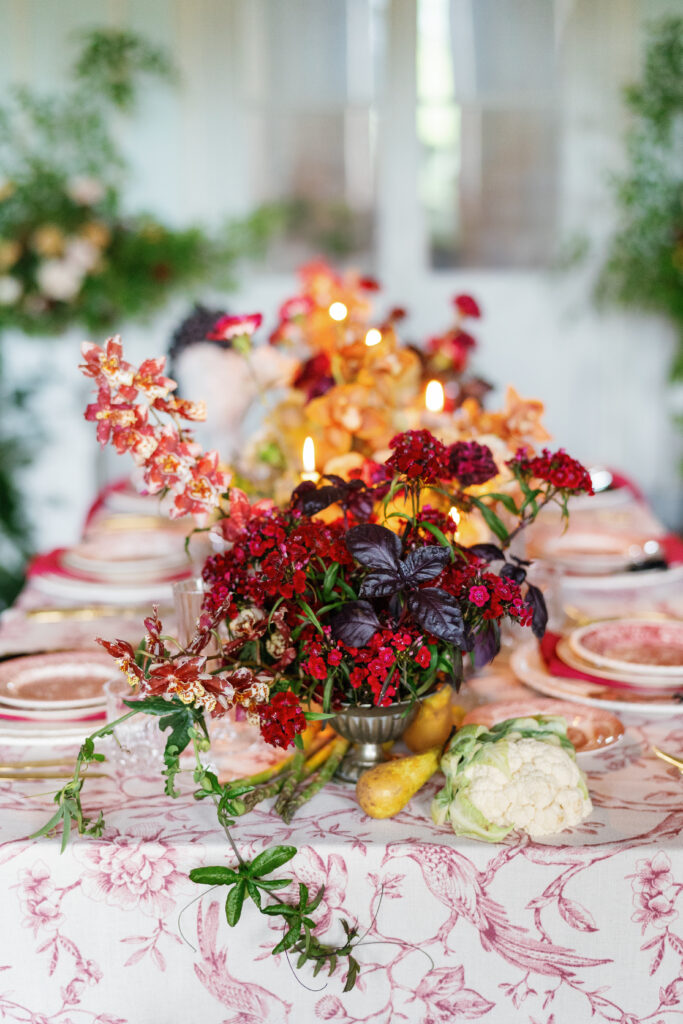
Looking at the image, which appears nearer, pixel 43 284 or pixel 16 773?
pixel 16 773

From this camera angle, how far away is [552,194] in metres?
3.66

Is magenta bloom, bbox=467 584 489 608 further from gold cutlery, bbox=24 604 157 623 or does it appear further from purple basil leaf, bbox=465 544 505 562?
gold cutlery, bbox=24 604 157 623

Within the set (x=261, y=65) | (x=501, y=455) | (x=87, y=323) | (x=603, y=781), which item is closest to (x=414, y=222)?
(x=261, y=65)

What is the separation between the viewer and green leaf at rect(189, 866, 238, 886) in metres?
0.80

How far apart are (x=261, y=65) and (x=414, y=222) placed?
2.58 ft

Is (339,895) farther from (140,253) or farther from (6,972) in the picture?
(140,253)

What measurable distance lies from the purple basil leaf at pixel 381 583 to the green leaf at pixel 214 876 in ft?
0.81

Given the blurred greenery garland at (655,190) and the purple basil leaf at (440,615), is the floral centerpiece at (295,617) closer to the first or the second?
the purple basil leaf at (440,615)

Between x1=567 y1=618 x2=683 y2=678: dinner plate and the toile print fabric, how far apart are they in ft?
1.12

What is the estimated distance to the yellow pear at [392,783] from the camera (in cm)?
88

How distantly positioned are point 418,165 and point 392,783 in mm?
3165

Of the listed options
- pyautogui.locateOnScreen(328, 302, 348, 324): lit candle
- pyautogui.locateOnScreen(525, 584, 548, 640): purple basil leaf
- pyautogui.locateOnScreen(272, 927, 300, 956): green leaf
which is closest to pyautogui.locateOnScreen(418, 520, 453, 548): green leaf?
pyautogui.locateOnScreen(525, 584, 548, 640): purple basil leaf

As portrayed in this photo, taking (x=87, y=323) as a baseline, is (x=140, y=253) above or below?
above

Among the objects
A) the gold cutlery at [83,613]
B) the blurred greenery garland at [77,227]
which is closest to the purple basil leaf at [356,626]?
the gold cutlery at [83,613]
